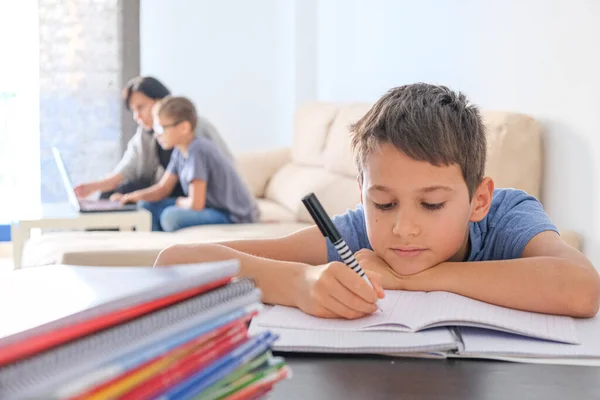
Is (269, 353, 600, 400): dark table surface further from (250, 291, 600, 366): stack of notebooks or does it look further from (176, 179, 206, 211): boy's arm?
(176, 179, 206, 211): boy's arm

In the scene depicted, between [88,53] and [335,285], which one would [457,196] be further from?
[88,53]

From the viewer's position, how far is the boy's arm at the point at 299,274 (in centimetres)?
92

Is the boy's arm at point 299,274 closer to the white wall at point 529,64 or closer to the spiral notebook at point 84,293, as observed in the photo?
the spiral notebook at point 84,293

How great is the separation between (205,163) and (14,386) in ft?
11.3

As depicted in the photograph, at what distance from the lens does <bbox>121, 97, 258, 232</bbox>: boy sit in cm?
376

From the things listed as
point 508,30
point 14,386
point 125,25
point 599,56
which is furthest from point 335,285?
point 125,25

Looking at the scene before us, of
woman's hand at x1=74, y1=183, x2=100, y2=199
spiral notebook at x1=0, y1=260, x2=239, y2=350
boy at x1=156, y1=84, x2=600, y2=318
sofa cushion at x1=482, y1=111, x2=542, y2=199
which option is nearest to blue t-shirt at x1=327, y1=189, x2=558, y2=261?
boy at x1=156, y1=84, x2=600, y2=318

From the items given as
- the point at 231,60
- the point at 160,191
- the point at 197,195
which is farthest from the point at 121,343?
the point at 231,60

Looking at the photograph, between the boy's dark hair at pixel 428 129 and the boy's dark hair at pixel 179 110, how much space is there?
270 centimetres

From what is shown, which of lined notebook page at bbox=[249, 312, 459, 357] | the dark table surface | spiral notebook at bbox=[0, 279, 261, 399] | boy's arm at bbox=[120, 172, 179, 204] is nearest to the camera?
spiral notebook at bbox=[0, 279, 261, 399]

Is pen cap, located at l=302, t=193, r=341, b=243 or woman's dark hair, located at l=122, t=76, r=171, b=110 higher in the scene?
woman's dark hair, located at l=122, t=76, r=171, b=110

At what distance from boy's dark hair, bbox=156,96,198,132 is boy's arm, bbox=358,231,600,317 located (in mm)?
2823

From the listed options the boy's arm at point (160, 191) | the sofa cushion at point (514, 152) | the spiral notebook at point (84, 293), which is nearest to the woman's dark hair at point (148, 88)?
the boy's arm at point (160, 191)

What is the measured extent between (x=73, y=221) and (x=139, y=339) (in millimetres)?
3221
